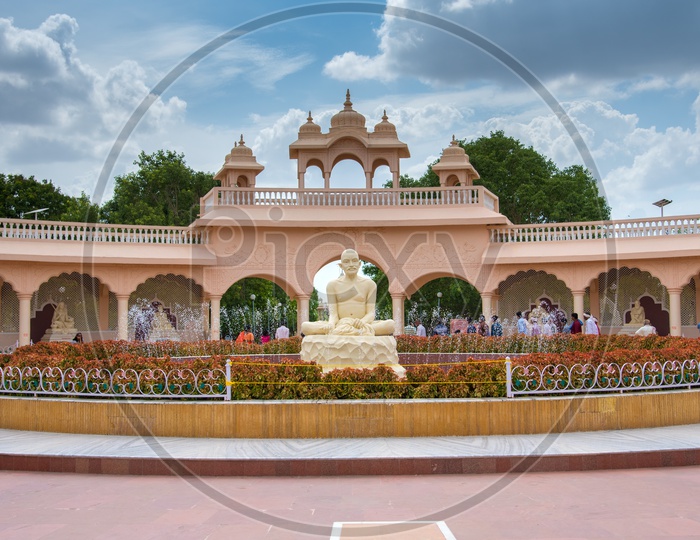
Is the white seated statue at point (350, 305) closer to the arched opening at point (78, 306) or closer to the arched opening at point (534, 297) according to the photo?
the arched opening at point (534, 297)

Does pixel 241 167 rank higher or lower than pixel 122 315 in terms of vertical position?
higher

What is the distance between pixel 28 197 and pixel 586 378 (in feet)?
100

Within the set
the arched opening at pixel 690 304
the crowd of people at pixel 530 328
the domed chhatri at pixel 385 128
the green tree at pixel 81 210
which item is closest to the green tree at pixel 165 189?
the green tree at pixel 81 210

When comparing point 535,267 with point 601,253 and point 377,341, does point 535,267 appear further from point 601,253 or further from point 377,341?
point 377,341

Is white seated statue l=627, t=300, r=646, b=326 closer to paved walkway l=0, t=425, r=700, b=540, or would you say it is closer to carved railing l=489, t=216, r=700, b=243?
carved railing l=489, t=216, r=700, b=243

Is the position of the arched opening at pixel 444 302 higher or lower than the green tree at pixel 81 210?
lower

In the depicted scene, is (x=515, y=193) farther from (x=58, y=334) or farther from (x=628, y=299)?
(x=58, y=334)

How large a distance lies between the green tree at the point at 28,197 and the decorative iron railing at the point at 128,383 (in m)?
26.0

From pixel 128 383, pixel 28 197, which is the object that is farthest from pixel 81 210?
pixel 128 383

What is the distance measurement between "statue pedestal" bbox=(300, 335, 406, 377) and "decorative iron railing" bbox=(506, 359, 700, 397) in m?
2.54

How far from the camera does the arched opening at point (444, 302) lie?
106 feet

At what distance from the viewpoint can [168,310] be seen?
78.0 ft

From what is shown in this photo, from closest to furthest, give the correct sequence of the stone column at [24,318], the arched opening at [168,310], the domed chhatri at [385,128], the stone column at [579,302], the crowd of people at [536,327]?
1. the crowd of people at [536,327]
2. the stone column at [24,318]
3. the stone column at [579,302]
4. the arched opening at [168,310]
5. the domed chhatri at [385,128]

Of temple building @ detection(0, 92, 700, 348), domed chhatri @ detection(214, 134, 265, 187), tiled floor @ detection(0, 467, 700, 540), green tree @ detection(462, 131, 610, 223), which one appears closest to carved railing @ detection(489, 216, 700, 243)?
temple building @ detection(0, 92, 700, 348)
